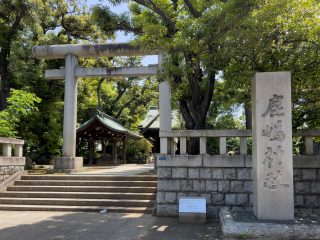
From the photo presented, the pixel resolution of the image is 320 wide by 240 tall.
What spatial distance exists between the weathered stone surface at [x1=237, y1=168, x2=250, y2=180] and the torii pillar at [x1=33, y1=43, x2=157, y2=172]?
860 cm

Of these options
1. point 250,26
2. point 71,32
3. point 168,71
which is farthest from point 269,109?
point 71,32

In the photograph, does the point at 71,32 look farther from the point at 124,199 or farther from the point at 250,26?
the point at 250,26

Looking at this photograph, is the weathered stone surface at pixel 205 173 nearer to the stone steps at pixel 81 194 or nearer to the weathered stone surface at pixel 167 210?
the weathered stone surface at pixel 167 210

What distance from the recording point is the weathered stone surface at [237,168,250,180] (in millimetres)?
8609

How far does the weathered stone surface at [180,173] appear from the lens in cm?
887

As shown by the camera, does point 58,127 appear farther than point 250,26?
Yes

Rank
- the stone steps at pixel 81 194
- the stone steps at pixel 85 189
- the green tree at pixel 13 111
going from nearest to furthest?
the stone steps at pixel 81 194 < the stone steps at pixel 85 189 < the green tree at pixel 13 111

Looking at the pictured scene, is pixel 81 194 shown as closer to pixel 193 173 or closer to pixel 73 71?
pixel 193 173

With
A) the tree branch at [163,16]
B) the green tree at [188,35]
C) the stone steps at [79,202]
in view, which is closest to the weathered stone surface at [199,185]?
the green tree at [188,35]

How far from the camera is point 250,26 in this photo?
24.6ft

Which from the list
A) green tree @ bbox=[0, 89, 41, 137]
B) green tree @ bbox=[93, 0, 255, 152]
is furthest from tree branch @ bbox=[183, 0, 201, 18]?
green tree @ bbox=[0, 89, 41, 137]

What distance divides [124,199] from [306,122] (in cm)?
575

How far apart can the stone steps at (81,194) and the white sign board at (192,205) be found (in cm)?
165

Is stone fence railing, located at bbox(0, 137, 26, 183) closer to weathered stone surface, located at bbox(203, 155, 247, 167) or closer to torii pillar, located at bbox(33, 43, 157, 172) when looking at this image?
torii pillar, located at bbox(33, 43, 157, 172)
